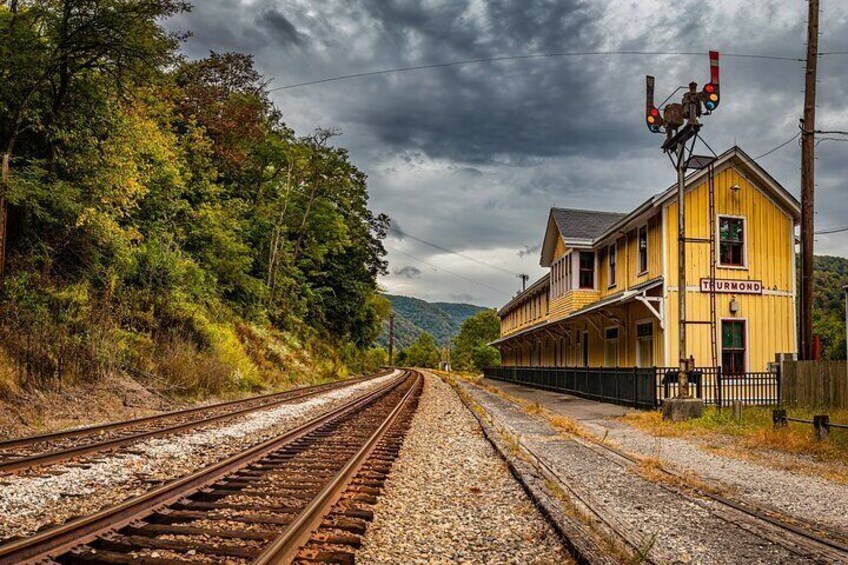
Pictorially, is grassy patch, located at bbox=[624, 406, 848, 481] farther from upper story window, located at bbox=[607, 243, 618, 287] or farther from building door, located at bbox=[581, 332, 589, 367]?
building door, located at bbox=[581, 332, 589, 367]

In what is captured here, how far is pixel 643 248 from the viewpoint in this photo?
2167cm

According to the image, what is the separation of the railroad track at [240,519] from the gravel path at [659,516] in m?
2.45

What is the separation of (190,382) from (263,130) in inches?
763

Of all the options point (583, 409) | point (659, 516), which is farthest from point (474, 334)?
point (659, 516)

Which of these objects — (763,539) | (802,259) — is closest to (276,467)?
(763,539)

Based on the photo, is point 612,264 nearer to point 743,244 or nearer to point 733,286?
point 743,244

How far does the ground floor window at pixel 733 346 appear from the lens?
19.6 meters

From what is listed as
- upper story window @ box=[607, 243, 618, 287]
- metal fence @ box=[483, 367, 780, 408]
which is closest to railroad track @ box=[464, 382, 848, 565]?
metal fence @ box=[483, 367, 780, 408]

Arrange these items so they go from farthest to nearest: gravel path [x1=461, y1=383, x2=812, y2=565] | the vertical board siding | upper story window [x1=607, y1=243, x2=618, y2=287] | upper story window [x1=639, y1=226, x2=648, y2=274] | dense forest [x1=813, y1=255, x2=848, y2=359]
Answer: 1. dense forest [x1=813, y1=255, x2=848, y2=359]
2. upper story window [x1=607, y1=243, x2=618, y2=287]
3. upper story window [x1=639, y1=226, x2=648, y2=274]
4. the vertical board siding
5. gravel path [x1=461, y1=383, x2=812, y2=565]

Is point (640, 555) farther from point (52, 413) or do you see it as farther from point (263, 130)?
point (263, 130)

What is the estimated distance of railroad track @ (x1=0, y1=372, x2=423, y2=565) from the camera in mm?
4312

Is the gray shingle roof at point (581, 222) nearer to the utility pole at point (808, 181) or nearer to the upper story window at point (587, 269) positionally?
the upper story window at point (587, 269)

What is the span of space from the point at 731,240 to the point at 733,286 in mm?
1605

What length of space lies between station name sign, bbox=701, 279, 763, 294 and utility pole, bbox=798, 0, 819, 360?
129 inches
